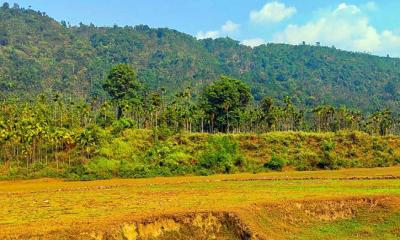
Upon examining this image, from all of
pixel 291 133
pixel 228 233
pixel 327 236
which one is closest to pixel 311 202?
pixel 327 236

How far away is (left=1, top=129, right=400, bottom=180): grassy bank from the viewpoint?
8750 cm

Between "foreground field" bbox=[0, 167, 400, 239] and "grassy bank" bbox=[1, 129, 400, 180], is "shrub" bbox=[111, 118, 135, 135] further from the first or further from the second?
"foreground field" bbox=[0, 167, 400, 239]

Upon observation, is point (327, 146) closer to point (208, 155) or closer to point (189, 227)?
point (208, 155)

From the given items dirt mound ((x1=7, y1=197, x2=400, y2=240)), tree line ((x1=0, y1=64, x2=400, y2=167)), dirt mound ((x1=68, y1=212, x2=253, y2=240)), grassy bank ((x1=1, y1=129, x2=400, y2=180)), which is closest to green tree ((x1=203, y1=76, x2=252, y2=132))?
tree line ((x1=0, y1=64, x2=400, y2=167))

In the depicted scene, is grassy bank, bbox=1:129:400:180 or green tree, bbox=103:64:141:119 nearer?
grassy bank, bbox=1:129:400:180

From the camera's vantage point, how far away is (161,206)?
4000 cm

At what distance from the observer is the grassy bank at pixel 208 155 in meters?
87.5

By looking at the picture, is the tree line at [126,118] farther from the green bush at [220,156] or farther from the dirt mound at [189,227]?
the dirt mound at [189,227]

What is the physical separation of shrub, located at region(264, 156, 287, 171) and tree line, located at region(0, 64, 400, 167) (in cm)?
2701

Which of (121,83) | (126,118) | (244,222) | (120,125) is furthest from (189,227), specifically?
(121,83)

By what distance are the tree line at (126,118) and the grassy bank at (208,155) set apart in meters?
2.79

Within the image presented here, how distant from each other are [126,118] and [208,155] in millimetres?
31373

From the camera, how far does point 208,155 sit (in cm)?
9112

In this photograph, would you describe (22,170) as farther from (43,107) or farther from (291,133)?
(291,133)
